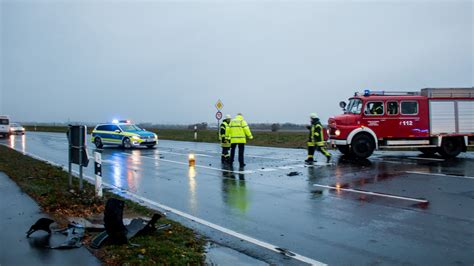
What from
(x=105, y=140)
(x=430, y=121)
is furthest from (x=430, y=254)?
(x=105, y=140)

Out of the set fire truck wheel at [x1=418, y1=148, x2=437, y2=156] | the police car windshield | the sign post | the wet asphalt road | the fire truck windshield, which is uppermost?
the fire truck windshield

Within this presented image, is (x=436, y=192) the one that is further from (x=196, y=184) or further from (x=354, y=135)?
(x=354, y=135)

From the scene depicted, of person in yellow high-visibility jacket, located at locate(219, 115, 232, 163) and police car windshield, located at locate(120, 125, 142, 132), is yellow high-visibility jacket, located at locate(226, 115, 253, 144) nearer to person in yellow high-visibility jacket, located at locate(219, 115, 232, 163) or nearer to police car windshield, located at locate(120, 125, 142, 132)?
person in yellow high-visibility jacket, located at locate(219, 115, 232, 163)

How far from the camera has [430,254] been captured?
511cm

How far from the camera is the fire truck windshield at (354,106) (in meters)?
16.4

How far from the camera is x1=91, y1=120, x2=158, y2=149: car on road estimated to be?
23.2m

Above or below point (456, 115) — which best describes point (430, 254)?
below

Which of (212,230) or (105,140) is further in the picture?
(105,140)

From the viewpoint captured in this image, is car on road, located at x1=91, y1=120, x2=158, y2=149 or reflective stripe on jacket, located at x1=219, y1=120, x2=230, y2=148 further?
car on road, located at x1=91, y1=120, x2=158, y2=149

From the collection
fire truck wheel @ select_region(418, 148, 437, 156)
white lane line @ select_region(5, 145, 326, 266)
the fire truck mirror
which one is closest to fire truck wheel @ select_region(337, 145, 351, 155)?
the fire truck mirror

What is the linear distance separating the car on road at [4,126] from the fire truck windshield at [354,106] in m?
38.7

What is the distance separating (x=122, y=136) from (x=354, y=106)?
13.5 meters

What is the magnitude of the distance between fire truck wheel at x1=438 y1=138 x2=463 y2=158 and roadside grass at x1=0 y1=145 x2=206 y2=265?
1341 centimetres

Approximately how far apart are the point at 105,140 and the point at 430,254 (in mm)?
21970
